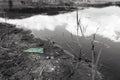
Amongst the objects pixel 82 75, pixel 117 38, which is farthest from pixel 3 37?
pixel 117 38

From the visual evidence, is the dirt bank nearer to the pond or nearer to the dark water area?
the dark water area

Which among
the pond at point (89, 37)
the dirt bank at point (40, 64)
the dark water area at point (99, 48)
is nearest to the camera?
the dirt bank at point (40, 64)

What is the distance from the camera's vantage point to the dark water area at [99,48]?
3.98 meters

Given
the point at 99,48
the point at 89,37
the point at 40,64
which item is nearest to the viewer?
the point at 40,64

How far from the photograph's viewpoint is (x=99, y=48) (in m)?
5.07

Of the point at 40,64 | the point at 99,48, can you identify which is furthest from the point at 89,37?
the point at 40,64

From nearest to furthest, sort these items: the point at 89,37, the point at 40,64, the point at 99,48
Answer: the point at 40,64 < the point at 99,48 < the point at 89,37

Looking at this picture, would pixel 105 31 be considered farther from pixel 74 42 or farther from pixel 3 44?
pixel 3 44

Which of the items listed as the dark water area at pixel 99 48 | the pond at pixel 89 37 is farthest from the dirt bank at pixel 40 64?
the pond at pixel 89 37

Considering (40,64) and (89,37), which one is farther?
(89,37)

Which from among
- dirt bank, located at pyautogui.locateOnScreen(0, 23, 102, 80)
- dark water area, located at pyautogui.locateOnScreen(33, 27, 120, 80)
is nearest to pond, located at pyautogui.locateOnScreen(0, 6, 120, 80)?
dark water area, located at pyautogui.locateOnScreen(33, 27, 120, 80)

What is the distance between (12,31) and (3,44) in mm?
1645

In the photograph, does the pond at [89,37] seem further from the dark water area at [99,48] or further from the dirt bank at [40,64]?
the dirt bank at [40,64]

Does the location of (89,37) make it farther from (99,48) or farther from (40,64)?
(40,64)
